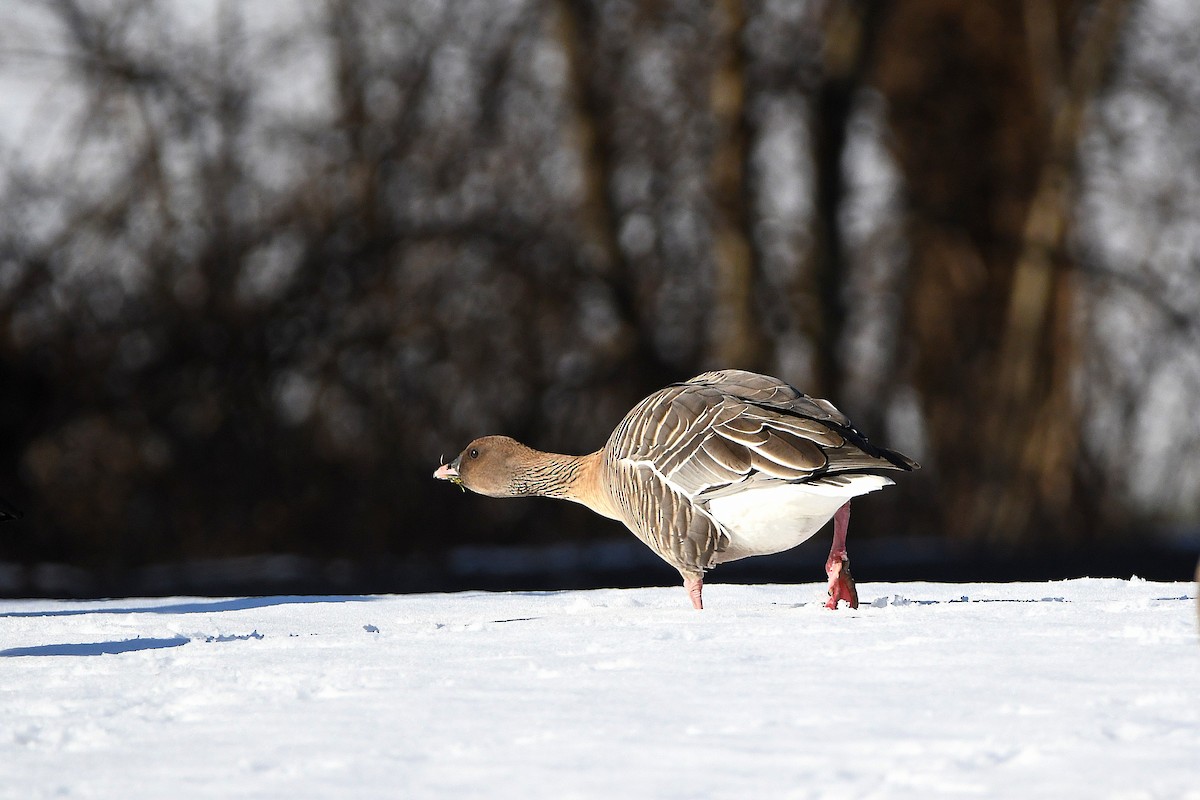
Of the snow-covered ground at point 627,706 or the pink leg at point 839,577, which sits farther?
the pink leg at point 839,577

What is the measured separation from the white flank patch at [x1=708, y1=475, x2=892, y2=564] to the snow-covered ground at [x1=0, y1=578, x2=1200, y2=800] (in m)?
0.33

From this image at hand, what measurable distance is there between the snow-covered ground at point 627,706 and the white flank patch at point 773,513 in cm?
33

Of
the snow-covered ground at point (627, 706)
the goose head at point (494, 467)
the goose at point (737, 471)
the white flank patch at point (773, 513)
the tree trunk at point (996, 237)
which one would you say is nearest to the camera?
the snow-covered ground at point (627, 706)

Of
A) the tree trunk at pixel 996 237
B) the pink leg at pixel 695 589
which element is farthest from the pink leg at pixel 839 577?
the tree trunk at pixel 996 237

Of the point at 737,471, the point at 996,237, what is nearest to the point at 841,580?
the point at 737,471

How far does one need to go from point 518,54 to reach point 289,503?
4.83 meters

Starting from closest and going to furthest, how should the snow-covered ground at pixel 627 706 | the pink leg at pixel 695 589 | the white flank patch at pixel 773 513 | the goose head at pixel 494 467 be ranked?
the snow-covered ground at pixel 627 706, the white flank patch at pixel 773 513, the pink leg at pixel 695 589, the goose head at pixel 494 467

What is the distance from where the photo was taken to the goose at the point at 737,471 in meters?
5.47

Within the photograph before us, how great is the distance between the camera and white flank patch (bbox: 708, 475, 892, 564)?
18.4ft

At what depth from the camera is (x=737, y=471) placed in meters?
5.64

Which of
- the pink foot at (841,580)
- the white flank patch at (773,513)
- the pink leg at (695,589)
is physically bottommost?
the pink leg at (695,589)

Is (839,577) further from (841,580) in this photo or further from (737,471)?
(737,471)

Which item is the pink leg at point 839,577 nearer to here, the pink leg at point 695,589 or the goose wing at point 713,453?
the goose wing at point 713,453

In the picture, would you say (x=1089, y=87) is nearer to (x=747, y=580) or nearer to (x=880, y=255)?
(x=880, y=255)
